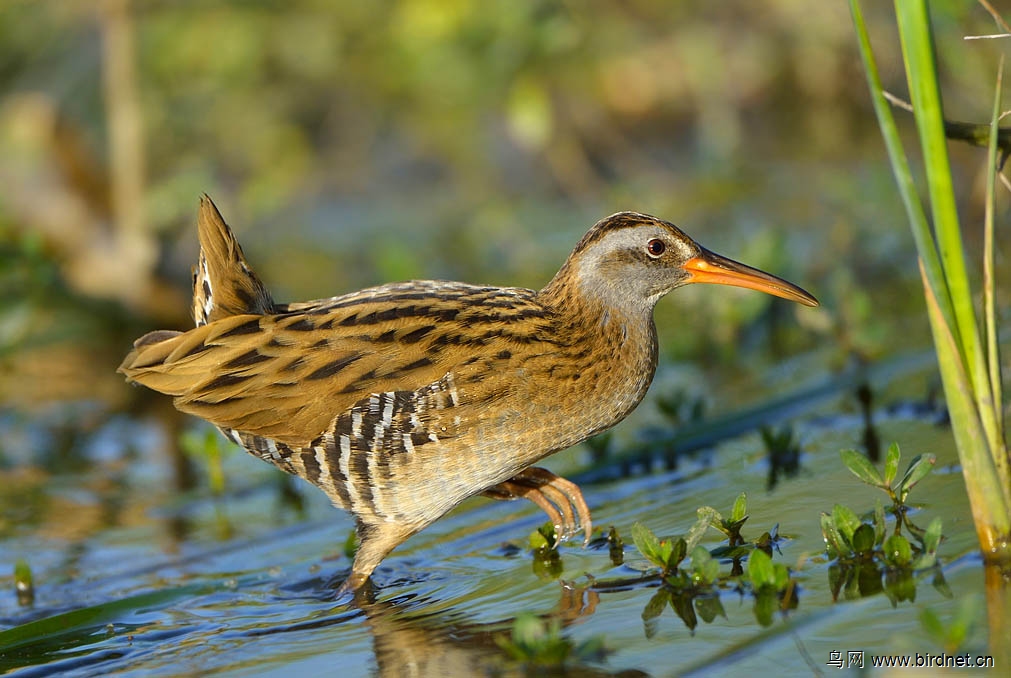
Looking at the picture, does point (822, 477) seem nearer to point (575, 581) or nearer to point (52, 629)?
point (575, 581)

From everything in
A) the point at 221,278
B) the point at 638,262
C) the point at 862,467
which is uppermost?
the point at 221,278

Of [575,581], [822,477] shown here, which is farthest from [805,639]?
[822,477]

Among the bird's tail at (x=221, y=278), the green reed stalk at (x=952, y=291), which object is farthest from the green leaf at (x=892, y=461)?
the bird's tail at (x=221, y=278)

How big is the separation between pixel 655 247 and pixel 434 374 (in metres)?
0.82

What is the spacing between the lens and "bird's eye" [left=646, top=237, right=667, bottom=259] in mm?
4062

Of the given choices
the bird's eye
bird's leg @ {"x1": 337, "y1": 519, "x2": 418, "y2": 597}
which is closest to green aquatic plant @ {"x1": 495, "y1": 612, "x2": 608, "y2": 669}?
bird's leg @ {"x1": 337, "y1": 519, "x2": 418, "y2": 597}

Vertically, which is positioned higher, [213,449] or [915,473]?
[213,449]

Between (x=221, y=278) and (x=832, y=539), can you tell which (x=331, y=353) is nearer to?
(x=221, y=278)

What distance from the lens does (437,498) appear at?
152 inches

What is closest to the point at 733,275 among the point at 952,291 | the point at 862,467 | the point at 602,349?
the point at 602,349

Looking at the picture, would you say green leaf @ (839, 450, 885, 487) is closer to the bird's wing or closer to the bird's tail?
the bird's wing

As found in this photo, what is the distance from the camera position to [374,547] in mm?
3967

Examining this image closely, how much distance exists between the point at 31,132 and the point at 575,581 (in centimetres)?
502

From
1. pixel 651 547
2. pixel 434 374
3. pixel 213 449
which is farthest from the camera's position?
pixel 213 449
